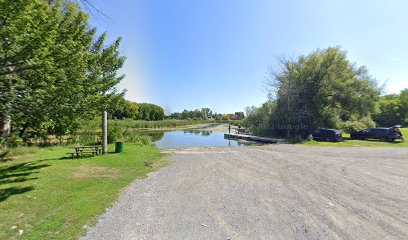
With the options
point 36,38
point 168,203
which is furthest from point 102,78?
point 168,203

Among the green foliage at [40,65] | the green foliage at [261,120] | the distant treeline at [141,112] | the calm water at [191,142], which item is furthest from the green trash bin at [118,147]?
the distant treeline at [141,112]

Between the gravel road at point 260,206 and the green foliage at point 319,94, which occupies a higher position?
the green foliage at point 319,94

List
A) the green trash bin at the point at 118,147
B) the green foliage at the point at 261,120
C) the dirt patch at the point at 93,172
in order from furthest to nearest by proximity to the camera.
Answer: the green foliage at the point at 261,120 < the green trash bin at the point at 118,147 < the dirt patch at the point at 93,172

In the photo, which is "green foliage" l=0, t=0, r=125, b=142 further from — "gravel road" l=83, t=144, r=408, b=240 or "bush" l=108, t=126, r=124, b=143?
"bush" l=108, t=126, r=124, b=143

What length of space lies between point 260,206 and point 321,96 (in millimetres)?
25438

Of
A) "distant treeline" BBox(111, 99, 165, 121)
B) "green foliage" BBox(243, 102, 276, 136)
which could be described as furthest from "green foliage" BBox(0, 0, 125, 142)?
"distant treeline" BBox(111, 99, 165, 121)

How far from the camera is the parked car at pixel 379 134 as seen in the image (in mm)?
24328

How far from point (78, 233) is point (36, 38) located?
16.0 feet

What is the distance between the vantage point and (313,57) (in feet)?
94.9

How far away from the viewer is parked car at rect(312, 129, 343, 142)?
Answer: 77.4 feet

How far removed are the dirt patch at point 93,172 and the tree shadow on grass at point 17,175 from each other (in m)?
1.45

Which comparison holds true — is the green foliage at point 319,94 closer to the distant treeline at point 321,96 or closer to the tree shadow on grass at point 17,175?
the distant treeline at point 321,96

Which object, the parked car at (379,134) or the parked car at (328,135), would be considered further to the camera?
the parked car at (379,134)

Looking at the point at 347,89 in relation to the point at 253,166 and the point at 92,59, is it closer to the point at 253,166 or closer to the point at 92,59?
the point at 253,166
